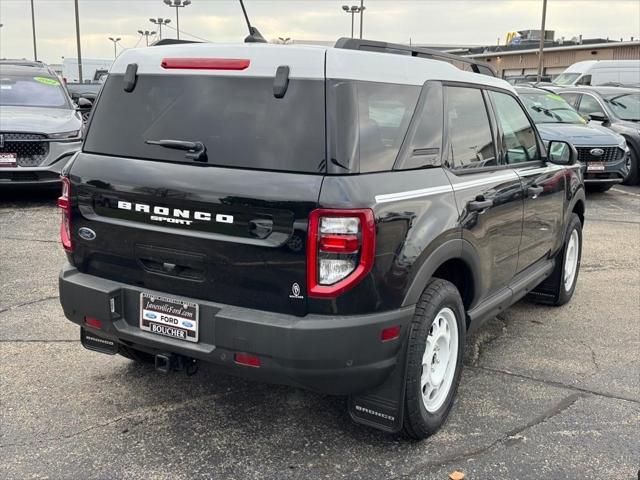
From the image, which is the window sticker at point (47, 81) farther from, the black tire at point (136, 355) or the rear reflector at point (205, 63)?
the rear reflector at point (205, 63)

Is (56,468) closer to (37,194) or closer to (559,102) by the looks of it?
(37,194)

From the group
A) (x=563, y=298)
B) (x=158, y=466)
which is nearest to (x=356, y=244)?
(x=158, y=466)

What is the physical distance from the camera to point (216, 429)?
3344 millimetres

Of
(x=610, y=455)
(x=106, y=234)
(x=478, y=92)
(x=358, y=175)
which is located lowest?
(x=610, y=455)

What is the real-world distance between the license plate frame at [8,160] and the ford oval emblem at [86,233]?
6.06 metres

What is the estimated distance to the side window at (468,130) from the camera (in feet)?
11.5

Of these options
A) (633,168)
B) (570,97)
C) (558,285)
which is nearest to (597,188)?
(633,168)

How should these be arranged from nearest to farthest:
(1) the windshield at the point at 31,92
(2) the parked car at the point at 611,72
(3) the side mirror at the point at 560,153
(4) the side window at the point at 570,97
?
(3) the side mirror at the point at 560,153 → (1) the windshield at the point at 31,92 → (4) the side window at the point at 570,97 → (2) the parked car at the point at 611,72

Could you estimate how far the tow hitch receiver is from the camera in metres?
3.05

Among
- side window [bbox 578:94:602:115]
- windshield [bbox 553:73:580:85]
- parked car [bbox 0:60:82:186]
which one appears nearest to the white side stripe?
parked car [bbox 0:60:82:186]

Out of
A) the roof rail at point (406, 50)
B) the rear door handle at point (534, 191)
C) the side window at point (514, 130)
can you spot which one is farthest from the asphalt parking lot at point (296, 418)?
the roof rail at point (406, 50)

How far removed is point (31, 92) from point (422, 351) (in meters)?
9.04

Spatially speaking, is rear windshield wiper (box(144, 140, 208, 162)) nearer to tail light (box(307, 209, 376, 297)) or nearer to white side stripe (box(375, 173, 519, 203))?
tail light (box(307, 209, 376, 297))

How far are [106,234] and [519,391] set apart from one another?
2522mm
